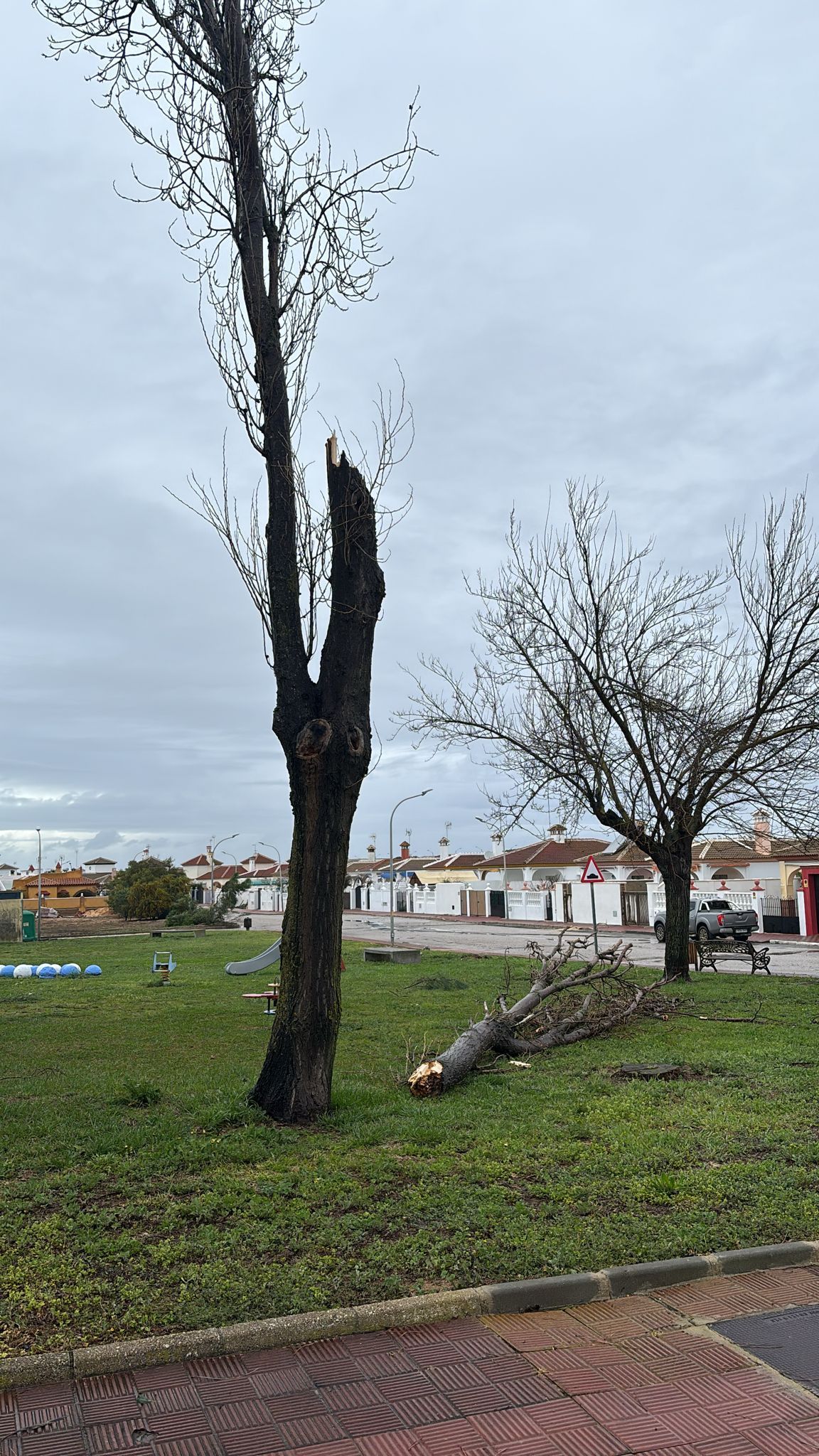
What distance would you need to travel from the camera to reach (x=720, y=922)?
33969 mm

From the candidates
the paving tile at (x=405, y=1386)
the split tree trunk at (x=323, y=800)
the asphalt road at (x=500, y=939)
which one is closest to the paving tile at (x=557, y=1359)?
the paving tile at (x=405, y=1386)

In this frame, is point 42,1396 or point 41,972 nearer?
point 42,1396

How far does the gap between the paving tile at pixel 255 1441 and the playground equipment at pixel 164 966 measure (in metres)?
18.1

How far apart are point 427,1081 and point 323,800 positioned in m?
2.82

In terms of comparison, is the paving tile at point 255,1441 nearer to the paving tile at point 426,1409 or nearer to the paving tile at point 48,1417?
the paving tile at point 426,1409

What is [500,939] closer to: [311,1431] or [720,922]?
[720,922]

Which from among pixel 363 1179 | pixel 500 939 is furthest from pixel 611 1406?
pixel 500 939

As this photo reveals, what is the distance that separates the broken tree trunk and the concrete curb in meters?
4.08

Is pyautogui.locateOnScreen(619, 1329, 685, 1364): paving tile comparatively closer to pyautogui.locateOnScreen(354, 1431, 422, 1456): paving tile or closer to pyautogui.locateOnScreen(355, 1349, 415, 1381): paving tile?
pyautogui.locateOnScreen(355, 1349, 415, 1381): paving tile

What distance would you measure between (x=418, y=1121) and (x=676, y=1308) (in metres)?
3.20

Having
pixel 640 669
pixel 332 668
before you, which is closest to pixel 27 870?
pixel 640 669

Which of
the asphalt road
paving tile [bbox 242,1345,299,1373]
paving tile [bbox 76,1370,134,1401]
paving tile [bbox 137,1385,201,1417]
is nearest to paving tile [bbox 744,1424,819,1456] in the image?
paving tile [bbox 242,1345,299,1373]

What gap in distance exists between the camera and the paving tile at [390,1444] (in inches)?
130

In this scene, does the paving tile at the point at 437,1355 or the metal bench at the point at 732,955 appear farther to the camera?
the metal bench at the point at 732,955
